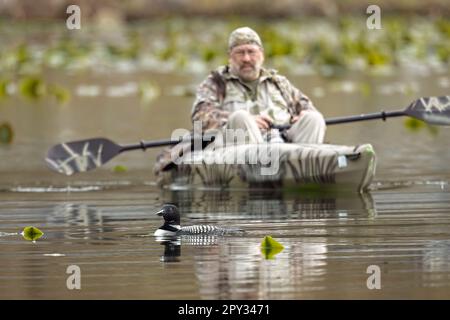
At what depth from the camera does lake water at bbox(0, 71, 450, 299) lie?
10.3 meters

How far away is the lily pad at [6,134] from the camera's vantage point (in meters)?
21.8

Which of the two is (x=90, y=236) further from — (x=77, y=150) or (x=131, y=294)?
(x=77, y=150)

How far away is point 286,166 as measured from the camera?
15.9 metres

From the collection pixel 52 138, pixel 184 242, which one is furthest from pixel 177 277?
pixel 52 138

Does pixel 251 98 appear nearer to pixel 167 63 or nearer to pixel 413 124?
pixel 413 124

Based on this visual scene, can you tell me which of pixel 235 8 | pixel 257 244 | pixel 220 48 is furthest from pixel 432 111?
pixel 235 8

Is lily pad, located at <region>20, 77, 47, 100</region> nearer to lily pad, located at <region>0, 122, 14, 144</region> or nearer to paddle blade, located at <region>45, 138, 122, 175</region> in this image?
lily pad, located at <region>0, 122, 14, 144</region>

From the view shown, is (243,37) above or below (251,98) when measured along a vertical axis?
above

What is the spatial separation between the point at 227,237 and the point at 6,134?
9.96 metres

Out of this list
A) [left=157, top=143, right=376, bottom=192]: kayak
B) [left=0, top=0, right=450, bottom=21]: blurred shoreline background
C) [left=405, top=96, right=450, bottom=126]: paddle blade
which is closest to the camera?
[left=157, top=143, right=376, bottom=192]: kayak

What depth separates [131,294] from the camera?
1005 centimetres

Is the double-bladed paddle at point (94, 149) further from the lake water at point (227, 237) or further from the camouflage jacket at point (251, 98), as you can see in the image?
the camouflage jacket at point (251, 98)

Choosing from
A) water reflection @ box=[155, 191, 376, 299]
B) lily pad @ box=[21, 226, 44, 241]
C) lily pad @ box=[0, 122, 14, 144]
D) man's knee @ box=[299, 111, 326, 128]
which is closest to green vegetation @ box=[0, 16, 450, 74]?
lily pad @ box=[0, 122, 14, 144]

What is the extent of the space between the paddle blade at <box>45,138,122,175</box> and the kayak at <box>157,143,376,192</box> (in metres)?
1.15
